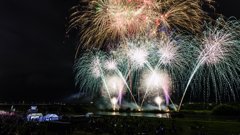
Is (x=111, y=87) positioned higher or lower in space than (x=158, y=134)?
higher

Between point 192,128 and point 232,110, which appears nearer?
point 192,128

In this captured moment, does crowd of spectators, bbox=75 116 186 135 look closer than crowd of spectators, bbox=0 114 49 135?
No

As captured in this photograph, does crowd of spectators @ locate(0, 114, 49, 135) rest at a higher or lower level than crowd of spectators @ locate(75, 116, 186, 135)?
higher

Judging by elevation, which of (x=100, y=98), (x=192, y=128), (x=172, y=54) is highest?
(x=172, y=54)

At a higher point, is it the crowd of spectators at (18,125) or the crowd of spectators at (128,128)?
the crowd of spectators at (18,125)

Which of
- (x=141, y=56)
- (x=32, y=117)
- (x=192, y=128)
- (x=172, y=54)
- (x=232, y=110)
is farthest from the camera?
(x=232, y=110)

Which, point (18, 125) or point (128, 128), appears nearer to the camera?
point (128, 128)

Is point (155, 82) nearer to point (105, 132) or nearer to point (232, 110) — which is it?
point (232, 110)

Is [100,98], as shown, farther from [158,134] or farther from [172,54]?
[158,134]

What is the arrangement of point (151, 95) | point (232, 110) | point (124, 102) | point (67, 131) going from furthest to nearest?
point (124, 102) → point (151, 95) → point (232, 110) → point (67, 131)

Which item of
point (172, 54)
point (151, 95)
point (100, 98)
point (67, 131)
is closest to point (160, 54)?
point (172, 54)

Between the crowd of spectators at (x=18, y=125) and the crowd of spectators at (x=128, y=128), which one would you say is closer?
the crowd of spectators at (x=18, y=125)
